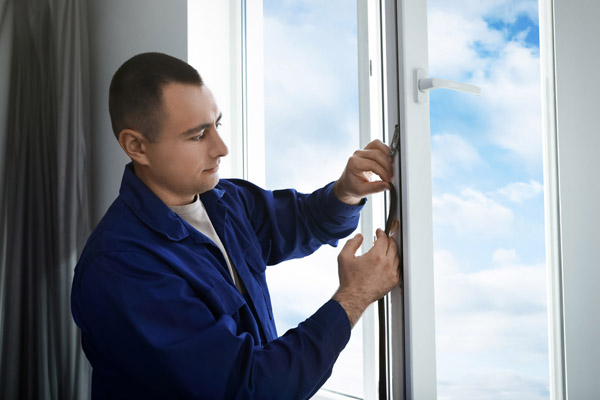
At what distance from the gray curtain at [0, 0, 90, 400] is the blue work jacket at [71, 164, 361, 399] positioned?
77 cm

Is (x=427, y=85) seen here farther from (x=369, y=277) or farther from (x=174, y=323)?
(x=174, y=323)

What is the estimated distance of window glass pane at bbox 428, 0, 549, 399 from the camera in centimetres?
111

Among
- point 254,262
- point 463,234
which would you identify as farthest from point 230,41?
point 463,234

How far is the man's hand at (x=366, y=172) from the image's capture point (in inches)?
38.9

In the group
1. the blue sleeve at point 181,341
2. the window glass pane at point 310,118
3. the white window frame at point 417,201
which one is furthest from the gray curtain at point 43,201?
the white window frame at point 417,201

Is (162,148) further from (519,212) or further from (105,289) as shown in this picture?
(519,212)

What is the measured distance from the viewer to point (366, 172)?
1.06 metres

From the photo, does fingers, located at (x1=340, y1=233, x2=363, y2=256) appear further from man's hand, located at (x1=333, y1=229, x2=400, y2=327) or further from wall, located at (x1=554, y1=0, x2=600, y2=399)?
wall, located at (x1=554, y1=0, x2=600, y2=399)

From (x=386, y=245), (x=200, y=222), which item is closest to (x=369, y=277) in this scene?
(x=386, y=245)

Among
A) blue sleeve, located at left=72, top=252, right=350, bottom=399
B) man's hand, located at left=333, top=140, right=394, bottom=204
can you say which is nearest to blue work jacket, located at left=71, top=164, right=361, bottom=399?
blue sleeve, located at left=72, top=252, right=350, bottom=399

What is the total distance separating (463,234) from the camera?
1.21 m

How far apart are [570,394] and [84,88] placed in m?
1.68

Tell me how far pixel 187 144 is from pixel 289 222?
0.33 m

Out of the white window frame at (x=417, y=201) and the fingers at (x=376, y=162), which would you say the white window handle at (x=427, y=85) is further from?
the fingers at (x=376, y=162)
